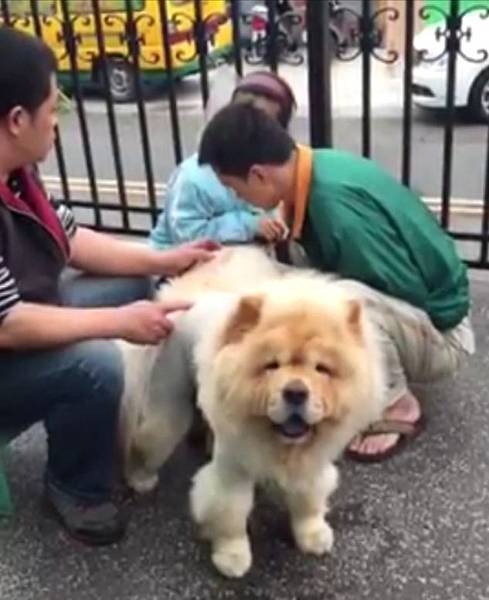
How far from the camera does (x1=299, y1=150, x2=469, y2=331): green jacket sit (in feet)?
6.76

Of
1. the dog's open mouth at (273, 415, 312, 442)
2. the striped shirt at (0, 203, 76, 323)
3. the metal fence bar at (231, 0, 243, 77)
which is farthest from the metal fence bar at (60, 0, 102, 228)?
the dog's open mouth at (273, 415, 312, 442)

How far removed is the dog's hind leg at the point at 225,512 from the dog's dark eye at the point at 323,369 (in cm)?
33

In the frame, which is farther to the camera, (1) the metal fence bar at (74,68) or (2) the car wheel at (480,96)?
(2) the car wheel at (480,96)

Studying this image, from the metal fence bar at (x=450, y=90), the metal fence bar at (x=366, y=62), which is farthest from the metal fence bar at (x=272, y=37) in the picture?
the metal fence bar at (x=450, y=90)

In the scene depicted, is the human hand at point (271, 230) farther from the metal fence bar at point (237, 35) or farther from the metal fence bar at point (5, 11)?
the metal fence bar at point (5, 11)

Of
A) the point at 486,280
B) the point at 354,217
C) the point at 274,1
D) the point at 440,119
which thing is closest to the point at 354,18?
the point at 274,1

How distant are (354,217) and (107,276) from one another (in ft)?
2.02

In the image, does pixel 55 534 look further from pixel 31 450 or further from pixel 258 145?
pixel 258 145

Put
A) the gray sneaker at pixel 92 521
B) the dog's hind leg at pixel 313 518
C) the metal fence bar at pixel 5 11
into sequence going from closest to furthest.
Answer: the dog's hind leg at pixel 313 518 → the gray sneaker at pixel 92 521 → the metal fence bar at pixel 5 11

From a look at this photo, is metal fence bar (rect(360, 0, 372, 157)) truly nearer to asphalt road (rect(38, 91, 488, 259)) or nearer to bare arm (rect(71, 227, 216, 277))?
asphalt road (rect(38, 91, 488, 259))

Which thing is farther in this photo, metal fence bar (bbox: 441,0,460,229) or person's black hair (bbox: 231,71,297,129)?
metal fence bar (bbox: 441,0,460,229)

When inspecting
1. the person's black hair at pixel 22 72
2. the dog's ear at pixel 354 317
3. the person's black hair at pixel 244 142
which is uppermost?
the person's black hair at pixel 22 72

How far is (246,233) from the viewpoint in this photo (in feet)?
7.64

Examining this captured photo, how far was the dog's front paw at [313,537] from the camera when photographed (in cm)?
192
